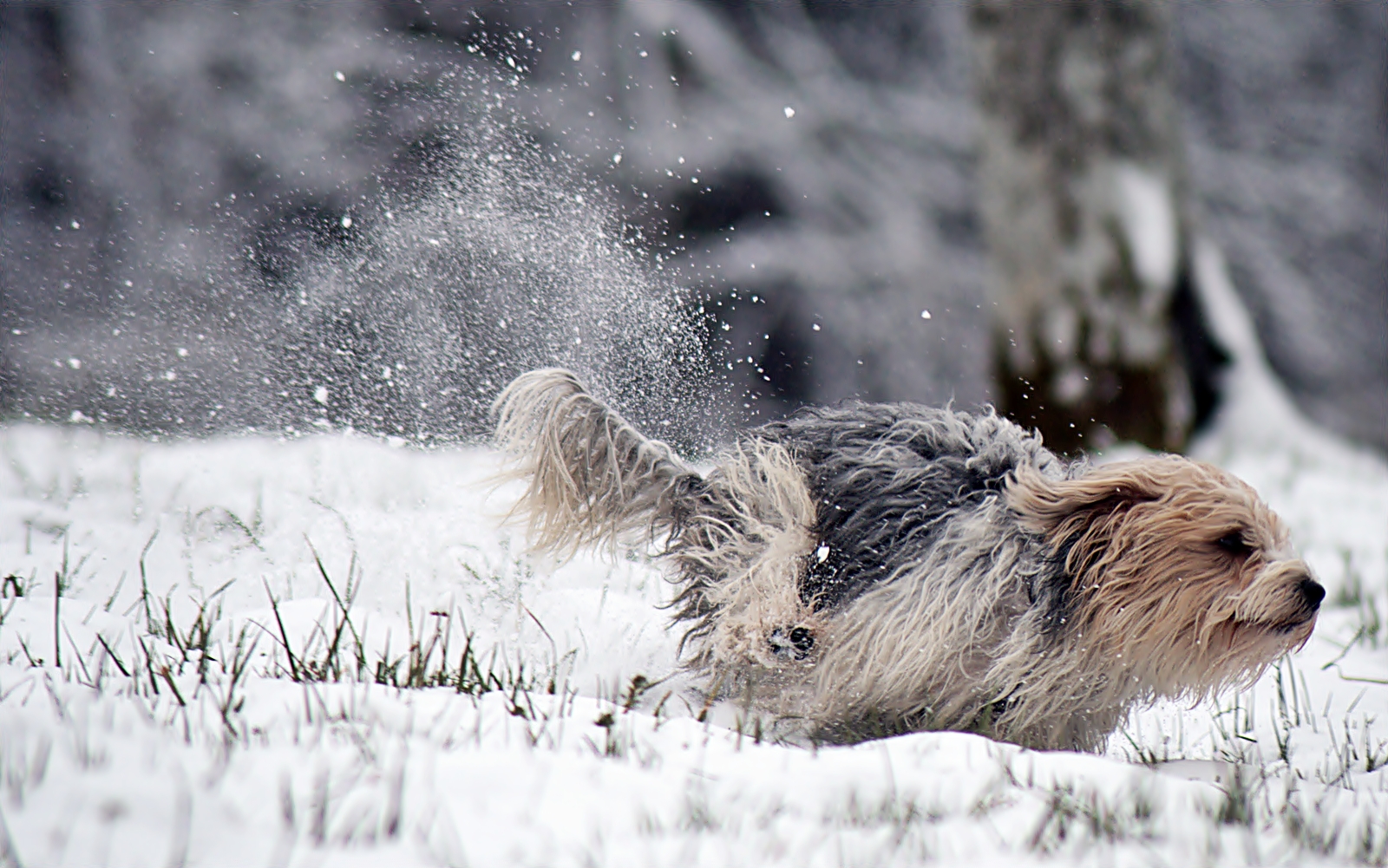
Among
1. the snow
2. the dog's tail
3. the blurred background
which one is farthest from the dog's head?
the snow

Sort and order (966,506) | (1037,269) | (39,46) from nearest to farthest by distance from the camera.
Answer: (966,506), (1037,269), (39,46)

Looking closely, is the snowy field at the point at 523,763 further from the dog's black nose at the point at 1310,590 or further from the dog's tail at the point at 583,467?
the dog's black nose at the point at 1310,590

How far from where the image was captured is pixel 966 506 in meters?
3.34

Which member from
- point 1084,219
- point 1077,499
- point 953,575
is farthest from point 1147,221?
point 953,575

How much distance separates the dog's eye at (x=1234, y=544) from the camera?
125 inches

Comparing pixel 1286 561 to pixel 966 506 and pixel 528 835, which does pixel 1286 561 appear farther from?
pixel 528 835

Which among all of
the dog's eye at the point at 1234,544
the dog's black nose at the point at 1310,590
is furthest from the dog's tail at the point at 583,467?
the dog's black nose at the point at 1310,590

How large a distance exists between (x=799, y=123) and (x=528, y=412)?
1037 cm

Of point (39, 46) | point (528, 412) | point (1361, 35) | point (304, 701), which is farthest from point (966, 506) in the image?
point (1361, 35)

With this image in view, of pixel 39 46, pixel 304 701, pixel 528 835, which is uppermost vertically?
pixel 39 46

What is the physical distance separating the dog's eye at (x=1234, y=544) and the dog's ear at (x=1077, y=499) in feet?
0.69

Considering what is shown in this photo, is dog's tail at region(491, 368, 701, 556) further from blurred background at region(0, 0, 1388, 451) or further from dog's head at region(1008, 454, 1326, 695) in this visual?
dog's head at region(1008, 454, 1326, 695)

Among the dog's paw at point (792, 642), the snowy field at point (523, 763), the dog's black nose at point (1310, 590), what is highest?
the dog's black nose at point (1310, 590)

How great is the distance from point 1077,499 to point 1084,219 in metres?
5.56
